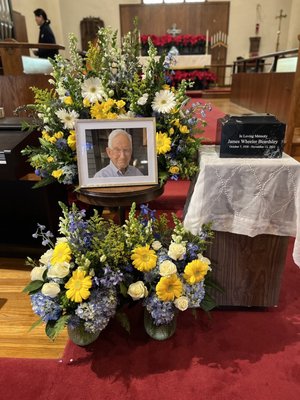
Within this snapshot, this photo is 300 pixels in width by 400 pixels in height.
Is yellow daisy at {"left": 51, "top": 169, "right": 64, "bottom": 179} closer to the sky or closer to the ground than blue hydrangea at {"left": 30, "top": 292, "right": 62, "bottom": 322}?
closer to the sky

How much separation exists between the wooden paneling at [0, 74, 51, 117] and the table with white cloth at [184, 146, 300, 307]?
6.46 ft

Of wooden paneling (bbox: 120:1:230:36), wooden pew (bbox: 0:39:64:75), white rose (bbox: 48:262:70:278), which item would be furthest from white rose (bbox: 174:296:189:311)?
wooden paneling (bbox: 120:1:230:36)

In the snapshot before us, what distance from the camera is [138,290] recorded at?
1.29 m

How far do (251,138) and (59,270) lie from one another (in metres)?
0.98

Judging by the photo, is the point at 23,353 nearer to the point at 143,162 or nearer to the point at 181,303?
the point at 181,303

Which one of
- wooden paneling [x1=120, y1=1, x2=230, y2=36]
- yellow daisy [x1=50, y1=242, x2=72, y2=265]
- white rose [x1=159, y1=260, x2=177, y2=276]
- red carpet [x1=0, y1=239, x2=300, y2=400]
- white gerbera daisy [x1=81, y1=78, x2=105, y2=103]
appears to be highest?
wooden paneling [x1=120, y1=1, x2=230, y2=36]

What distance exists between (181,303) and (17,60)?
2.61 meters

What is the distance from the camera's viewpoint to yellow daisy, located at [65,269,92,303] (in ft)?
3.93

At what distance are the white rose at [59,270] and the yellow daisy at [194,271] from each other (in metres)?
0.49

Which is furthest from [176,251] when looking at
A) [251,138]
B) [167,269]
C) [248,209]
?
[251,138]

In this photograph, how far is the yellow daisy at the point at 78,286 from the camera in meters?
1.20

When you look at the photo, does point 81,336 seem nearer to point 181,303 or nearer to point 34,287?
point 34,287

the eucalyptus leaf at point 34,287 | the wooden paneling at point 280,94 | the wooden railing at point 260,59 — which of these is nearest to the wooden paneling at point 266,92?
the wooden paneling at point 280,94

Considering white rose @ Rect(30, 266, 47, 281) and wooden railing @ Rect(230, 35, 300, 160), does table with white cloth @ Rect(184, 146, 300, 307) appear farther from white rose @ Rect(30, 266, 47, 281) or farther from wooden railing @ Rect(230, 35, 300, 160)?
wooden railing @ Rect(230, 35, 300, 160)
